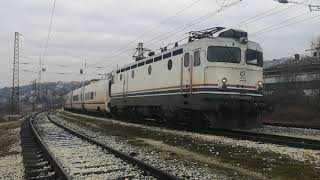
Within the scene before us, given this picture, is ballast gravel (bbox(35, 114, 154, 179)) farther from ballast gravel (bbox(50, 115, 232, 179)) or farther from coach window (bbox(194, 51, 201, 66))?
coach window (bbox(194, 51, 201, 66))

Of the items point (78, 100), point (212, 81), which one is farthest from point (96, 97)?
point (212, 81)

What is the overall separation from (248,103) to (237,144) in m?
4.30

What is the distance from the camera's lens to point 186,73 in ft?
61.7

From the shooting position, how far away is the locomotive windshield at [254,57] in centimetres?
1845

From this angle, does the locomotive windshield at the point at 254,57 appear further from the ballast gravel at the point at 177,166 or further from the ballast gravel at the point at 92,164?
the ballast gravel at the point at 92,164

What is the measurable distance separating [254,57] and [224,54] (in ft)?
5.06

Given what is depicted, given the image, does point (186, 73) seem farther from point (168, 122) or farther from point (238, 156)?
point (238, 156)

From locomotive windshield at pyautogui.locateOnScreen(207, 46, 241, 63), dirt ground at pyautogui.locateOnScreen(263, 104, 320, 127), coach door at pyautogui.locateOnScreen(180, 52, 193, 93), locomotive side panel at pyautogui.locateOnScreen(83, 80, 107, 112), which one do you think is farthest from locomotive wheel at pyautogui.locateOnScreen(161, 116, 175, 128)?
locomotive side panel at pyautogui.locateOnScreen(83, 80, 107, 112)

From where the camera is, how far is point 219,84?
57.2 feet

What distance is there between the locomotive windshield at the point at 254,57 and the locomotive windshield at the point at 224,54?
1.46ft

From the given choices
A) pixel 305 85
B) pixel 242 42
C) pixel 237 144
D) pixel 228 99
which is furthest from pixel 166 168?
pixel 305 85

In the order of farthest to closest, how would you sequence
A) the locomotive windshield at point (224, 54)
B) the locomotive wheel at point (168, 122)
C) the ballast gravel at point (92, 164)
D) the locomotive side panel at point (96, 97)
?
the locomotive side panel at point (96, 97), the locomotive wheel at point (168, 122), the locomotive windshield at point (224, 54), the ballast gravel at point (92, 164)

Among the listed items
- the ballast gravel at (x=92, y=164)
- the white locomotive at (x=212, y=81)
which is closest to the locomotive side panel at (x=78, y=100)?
the white locomotive at (x=212, y=81)

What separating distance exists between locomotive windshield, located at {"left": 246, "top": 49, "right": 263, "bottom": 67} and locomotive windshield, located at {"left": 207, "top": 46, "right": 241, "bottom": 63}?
0.45 metres
